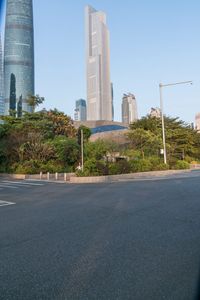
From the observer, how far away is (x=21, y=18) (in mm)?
106625

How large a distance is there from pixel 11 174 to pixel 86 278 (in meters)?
28.9

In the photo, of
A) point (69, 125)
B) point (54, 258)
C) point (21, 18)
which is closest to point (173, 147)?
Result: point (69, 125)

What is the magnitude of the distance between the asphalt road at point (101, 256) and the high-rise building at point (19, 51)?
3743 inches

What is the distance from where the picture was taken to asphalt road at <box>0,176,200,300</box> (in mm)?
3258

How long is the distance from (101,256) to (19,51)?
117 meters

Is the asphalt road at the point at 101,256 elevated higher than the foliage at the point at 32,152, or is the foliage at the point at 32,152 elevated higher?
the foliage at the point at 32,152

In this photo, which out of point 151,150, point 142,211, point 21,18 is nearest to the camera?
point 142,211

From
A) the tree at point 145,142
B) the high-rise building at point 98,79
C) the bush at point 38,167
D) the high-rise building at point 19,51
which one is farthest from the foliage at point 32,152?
the high-rise building at point 98,79

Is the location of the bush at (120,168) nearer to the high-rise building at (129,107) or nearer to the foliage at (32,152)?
the foliage at (32,152)

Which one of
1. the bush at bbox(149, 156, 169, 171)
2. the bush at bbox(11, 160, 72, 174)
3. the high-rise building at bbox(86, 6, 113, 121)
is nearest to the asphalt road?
the bush at bbox(149, 156, 169, 171)

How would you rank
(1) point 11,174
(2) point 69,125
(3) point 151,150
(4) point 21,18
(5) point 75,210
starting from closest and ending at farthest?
(5) point 75,210
(1) point 11,174
(3) point 151,150
(2) point 69,125
(4) point 21,18

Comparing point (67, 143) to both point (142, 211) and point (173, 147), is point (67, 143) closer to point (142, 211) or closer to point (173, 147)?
point (173, 147)

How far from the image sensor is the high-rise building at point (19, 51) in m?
102

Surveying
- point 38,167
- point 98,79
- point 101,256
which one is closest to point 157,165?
point 38,167
